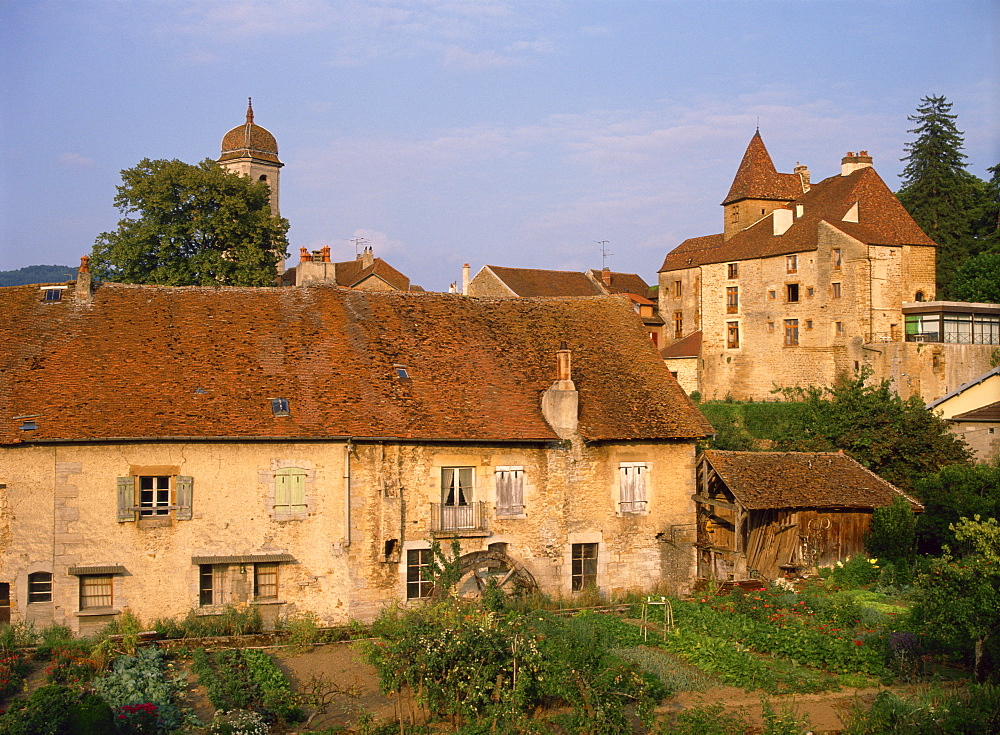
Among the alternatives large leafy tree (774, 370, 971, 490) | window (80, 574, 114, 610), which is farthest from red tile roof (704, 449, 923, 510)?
window (80, 574, 114, 610)

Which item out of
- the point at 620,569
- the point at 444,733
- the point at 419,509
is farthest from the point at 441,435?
the point at 444,733

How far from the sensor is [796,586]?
2342cm

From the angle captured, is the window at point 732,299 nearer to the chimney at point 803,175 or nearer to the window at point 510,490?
the chimney at point 803,175

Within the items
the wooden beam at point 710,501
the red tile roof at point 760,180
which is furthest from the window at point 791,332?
the wooden beam at point 710,501

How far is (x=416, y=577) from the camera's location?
70.6ft

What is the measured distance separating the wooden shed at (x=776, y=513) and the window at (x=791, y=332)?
25.7 meters

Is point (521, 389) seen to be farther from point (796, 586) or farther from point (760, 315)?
point (760, 315)

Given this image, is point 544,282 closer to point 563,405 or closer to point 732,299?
point 732,299

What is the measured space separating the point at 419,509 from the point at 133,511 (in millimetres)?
6045

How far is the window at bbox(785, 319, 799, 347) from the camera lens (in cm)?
5034

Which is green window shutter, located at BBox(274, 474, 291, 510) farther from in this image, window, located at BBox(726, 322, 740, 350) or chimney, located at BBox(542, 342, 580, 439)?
window, located at BBox(726, 322, 740, 350)

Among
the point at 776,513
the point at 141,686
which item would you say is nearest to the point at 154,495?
the point at 141,686

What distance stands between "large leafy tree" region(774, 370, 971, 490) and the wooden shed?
13.4 ft

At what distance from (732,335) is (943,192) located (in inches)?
607
